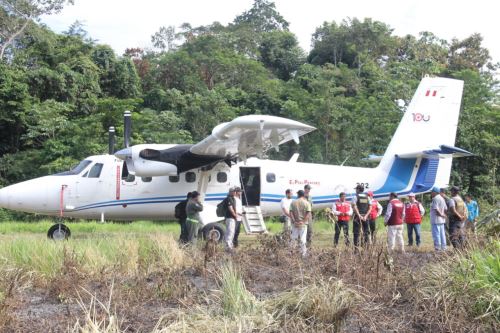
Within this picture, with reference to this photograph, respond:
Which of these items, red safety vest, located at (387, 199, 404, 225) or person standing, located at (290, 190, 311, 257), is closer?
person standing, located at (290, 190, 311, 257)

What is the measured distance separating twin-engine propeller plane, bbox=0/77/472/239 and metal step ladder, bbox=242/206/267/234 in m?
0.03

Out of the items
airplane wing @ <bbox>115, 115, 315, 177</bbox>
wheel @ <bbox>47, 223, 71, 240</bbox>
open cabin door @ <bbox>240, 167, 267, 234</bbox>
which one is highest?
airplane wing @ <bbox>115, 115, 315, 177</bbox>

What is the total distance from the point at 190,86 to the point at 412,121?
2086 cm

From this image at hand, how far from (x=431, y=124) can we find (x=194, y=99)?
56.0ft

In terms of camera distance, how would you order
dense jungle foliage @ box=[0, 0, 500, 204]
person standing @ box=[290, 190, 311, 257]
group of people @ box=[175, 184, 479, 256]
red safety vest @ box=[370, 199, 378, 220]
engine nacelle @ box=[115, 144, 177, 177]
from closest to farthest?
person standing @ box=[290, 190, 311, 257], group of people @ box=[175, 184, 479, 256], red safety vest @ box=[370, 199, 378, 220], engine nacelle @ box=[115, 144, 177, 177], dense jungle foliage @ box=[0, 0, 500, 204]

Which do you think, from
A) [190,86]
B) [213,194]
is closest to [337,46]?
[190,86]

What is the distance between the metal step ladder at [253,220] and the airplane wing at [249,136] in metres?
1.47

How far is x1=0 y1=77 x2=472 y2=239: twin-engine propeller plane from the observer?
16031 mm

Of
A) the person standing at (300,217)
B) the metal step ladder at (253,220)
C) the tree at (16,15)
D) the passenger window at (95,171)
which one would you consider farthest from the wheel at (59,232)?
the tree at (16,15)

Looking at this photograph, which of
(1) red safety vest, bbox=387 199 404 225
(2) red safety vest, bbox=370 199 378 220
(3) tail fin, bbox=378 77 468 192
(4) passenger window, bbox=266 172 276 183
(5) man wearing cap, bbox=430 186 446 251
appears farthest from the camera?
(3) tail fin, bbox=378 77 468 192

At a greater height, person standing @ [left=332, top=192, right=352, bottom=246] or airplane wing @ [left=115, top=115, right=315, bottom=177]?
airplane wing @ [left=115, top=115, right=315, bottom=177]

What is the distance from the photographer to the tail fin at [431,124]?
18141 mm

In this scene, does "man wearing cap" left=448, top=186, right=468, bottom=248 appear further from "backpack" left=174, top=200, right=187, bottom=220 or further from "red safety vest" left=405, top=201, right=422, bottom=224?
"backpack" left=174, top=200, right=187, bottom=220

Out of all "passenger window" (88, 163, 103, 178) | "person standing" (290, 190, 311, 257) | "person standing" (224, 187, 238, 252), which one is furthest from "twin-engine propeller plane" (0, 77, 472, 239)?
"person standing" (290, 190, 311, 257)
